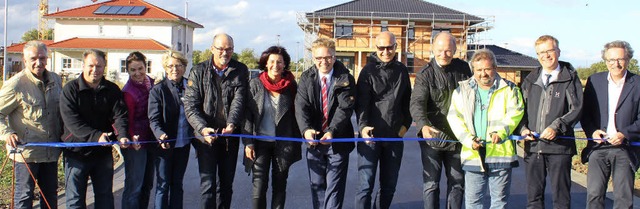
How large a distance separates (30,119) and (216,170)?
187 centimetres

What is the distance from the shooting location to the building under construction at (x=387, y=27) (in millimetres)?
48781

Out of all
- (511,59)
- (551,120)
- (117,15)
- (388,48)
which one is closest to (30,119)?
(388,48)

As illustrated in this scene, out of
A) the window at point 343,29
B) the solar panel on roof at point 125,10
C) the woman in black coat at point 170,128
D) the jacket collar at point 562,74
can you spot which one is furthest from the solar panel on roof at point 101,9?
the jacket collar at point 562,74

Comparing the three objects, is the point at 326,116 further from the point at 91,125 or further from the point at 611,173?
the point at 611,173

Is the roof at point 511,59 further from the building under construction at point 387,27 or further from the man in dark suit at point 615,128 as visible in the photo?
the man in dark suit at point 615,128

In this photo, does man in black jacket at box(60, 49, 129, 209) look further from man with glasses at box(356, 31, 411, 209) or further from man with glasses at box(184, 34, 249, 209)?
man with glasses at box(356, 31, 411, 209)

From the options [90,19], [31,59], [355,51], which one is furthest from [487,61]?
[90,19]

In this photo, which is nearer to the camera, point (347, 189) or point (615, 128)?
point (615, 128)

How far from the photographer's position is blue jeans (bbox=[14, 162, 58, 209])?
5664mm

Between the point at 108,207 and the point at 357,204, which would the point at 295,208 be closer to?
the point at 357,204

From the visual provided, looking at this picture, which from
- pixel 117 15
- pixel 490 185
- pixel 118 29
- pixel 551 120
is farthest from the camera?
pixel 118 29

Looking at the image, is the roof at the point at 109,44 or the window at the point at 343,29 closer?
the window at the point at 343,29

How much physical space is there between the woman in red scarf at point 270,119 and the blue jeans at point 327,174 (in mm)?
242

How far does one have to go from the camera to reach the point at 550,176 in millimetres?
6023
